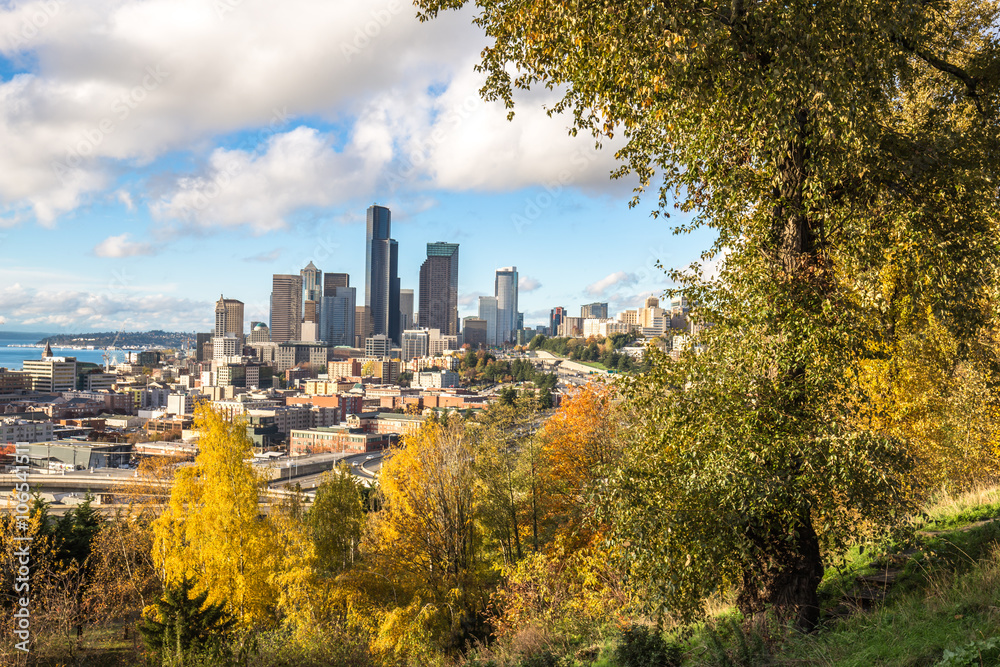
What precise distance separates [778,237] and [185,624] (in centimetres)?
992

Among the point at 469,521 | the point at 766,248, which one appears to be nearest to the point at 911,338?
the point at 766,248

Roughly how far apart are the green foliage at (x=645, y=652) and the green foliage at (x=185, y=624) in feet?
20.9

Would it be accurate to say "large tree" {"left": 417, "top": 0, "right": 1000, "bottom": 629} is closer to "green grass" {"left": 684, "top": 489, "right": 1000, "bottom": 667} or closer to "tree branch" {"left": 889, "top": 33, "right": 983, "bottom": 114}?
"tree branch" {"left": 889, "top": 33, "right": 983, "bottom": 114}

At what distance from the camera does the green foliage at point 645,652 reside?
17.9ft

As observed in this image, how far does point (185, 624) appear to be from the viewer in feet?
30.1

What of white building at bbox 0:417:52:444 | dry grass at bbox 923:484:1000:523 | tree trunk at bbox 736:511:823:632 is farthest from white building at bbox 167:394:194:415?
tree trunk at bbox 736:511:823:632

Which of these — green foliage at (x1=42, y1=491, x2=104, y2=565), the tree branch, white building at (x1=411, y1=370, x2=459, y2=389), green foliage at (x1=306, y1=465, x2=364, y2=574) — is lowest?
white building at (x1=411, y1=370, x2=459, y2=389)

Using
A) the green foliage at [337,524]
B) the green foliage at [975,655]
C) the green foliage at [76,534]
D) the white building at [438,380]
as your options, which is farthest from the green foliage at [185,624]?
the white building at [438,380]

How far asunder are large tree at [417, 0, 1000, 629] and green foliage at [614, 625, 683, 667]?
1.59 feet

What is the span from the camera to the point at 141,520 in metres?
22.8

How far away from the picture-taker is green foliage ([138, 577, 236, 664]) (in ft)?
29.7

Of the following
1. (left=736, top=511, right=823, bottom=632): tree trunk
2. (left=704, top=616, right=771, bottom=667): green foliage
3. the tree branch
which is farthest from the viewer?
(left=736, top=511, right=823, bottom=632): tree trunk

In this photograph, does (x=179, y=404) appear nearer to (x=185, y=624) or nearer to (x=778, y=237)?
(x=185, y=624)

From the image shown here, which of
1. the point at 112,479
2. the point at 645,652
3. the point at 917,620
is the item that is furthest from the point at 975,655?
the point at 112,479
